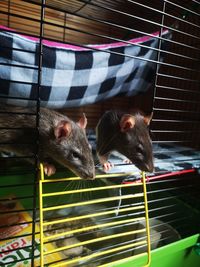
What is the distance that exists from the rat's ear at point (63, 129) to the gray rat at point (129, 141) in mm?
274

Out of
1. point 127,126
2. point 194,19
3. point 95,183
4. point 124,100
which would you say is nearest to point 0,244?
point 95,183

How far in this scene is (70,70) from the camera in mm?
1217

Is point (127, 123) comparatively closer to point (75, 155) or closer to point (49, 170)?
point (75, 155)

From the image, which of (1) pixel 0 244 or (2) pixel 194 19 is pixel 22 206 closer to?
(1) pixel 0 244

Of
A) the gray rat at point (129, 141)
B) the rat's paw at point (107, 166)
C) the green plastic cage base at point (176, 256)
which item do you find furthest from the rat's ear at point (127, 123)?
the green plastic cage base at point (176, 256)

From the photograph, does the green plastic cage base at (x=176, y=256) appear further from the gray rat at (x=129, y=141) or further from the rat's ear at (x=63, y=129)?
the rat's ear at (x=63, y=129)

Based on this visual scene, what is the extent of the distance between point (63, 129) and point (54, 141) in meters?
0.08

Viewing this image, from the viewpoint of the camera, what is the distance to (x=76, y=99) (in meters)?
1.37

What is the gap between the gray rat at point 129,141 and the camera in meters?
1.12

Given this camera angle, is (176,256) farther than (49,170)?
Yes

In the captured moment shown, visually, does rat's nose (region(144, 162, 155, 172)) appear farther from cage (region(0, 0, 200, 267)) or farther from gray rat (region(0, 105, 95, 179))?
gray rat (region(0, 105, 95, 179))

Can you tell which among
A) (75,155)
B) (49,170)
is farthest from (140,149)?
(49,170)

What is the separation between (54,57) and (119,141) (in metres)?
0.48

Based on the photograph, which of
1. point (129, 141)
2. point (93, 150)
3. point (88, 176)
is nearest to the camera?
point (88, 176)
